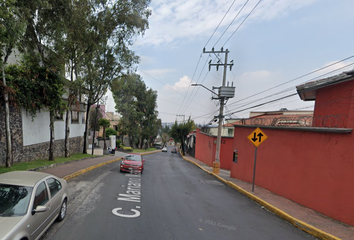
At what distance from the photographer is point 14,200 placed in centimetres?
368

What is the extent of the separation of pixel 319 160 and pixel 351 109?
2.01 metres

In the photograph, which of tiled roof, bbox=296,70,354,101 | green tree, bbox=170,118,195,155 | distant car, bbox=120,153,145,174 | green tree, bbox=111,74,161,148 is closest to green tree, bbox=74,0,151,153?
distant car, bbox=120,153,145,174

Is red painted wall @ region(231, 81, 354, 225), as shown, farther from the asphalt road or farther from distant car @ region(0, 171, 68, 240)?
distant car @ region(0, 171, 68, 240)

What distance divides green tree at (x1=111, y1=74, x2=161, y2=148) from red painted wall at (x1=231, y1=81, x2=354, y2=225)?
3226 centimetres

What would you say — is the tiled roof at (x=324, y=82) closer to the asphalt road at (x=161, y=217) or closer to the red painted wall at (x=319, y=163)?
the red painted wall at (x=319, y=163)

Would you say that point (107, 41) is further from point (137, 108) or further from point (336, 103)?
point (137, 108)

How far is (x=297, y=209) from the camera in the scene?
22.9 ft

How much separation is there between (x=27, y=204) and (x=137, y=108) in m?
40.6

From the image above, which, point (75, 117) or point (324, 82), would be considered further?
point (75, 117)

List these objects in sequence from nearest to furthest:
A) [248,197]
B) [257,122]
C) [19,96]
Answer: [248,197] → [19,96] → [257,122]

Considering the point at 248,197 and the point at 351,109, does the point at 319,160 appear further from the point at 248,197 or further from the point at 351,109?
the point at 248,197

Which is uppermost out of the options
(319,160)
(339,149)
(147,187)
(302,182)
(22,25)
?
(22,25)

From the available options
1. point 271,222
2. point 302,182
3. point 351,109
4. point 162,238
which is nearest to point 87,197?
point 162,238

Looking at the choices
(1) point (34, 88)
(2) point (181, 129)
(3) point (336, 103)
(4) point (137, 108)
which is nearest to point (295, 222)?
(3) point (336, 103)
